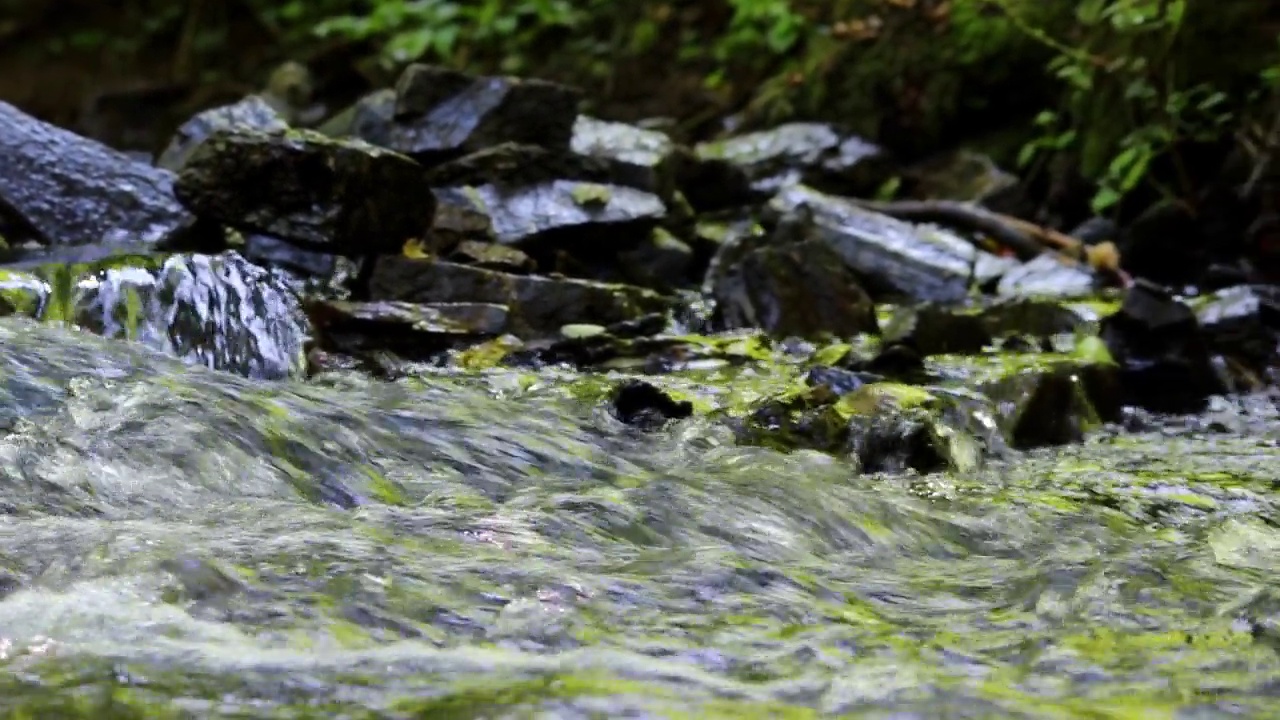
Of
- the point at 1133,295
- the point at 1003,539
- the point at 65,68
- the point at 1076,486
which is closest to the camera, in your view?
the point at 1003,539

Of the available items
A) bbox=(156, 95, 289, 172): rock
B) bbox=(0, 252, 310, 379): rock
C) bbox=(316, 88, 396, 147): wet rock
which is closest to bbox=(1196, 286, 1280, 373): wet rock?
bbox=(0, 252, 310, 379): rock

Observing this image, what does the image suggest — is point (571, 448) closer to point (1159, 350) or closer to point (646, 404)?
point (646, 404)

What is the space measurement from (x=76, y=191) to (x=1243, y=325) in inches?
198

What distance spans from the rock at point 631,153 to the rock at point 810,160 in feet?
2.46

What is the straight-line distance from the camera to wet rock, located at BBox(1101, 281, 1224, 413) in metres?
4.56

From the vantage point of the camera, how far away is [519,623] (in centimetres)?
170

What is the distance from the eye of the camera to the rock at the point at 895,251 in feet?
19.9

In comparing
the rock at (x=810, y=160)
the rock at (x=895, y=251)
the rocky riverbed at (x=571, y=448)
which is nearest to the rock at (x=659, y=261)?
the rocky riverbed at (x=571, y=448)

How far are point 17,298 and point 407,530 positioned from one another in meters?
2.10

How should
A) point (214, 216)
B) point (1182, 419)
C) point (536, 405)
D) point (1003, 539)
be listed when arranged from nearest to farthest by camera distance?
point (1003, 539) → point (536, 405) → point (1182, 419) → point (214, 216)

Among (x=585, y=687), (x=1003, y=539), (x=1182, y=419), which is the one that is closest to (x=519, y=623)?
(x=585, y=687)

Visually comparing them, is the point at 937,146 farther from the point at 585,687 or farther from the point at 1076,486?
the point at 585,687

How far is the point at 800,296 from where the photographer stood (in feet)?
16.6

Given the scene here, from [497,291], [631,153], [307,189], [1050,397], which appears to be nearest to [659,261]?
[631,153]
